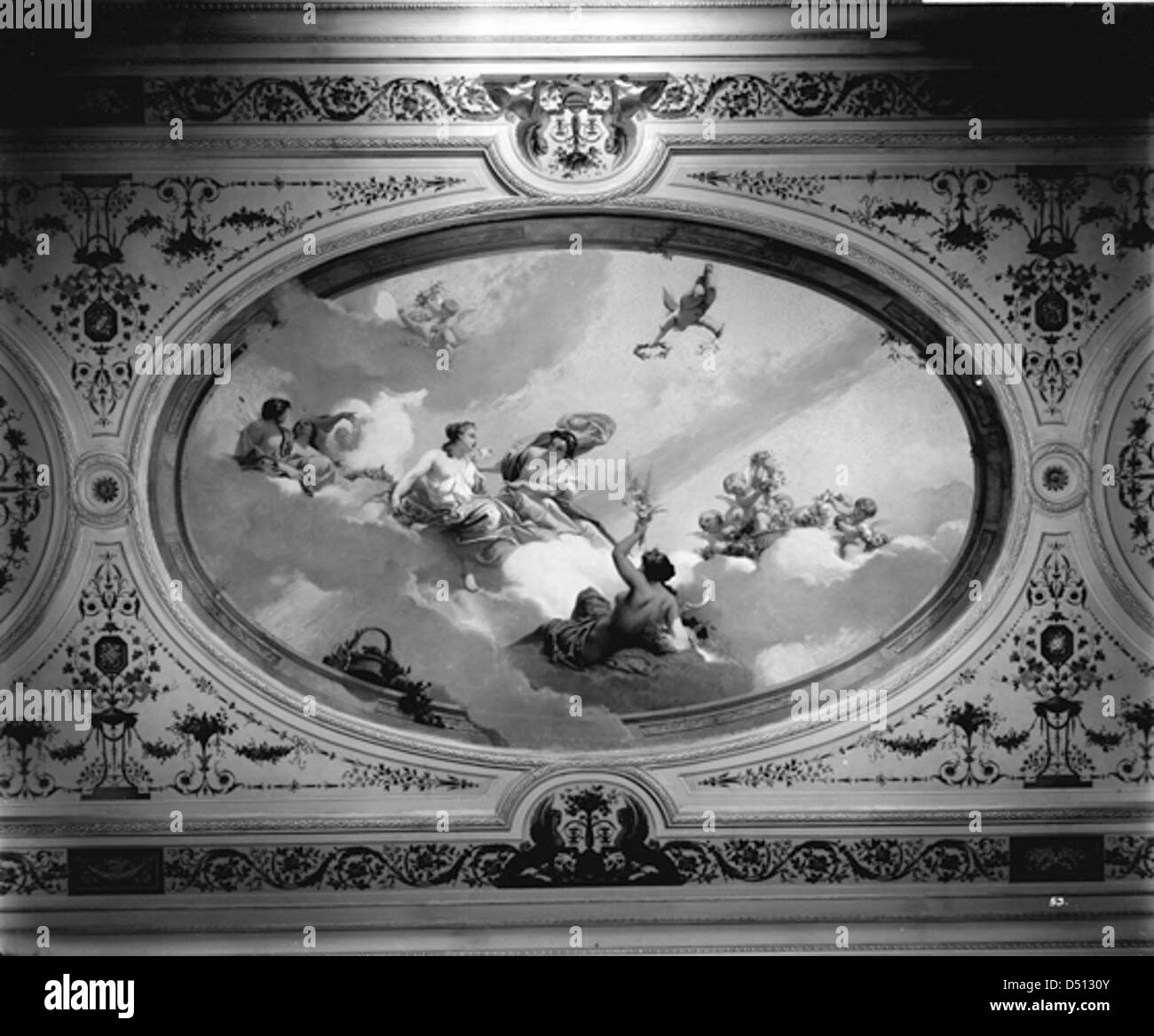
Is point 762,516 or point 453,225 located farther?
point 762,516

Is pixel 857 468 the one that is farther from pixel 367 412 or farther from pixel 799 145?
pixel 367 412

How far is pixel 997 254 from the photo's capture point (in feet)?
45.0

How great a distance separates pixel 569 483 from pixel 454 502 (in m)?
0.77

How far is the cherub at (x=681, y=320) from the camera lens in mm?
13742

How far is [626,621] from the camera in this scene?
13.8 metres

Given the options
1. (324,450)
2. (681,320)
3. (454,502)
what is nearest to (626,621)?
(454,502)

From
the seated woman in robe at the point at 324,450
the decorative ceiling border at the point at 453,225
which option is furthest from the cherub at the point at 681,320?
the seated woman in robe at the point at 324,450

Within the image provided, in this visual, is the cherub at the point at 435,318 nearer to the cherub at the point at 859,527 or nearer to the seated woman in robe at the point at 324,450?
the seated woman in robe at the point at 324,450

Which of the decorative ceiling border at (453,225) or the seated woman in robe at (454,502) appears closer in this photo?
the decorative ceiling border at (453,225)

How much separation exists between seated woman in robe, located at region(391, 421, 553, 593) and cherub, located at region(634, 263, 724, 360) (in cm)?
132

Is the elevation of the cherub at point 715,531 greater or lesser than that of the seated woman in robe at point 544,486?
lesser

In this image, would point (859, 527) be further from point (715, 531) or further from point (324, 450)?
point (324, 450)

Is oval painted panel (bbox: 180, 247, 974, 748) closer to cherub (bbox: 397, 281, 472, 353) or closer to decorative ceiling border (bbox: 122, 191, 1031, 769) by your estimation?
cherub (bbox: 397, 281, 472, 353)

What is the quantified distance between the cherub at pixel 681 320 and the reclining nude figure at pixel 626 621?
44.0 inches
